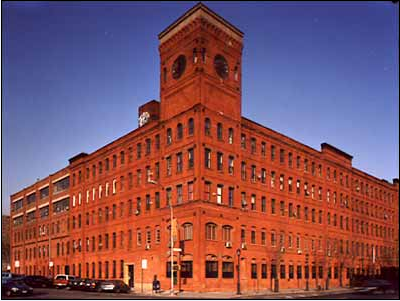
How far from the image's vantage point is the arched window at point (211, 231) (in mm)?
45719

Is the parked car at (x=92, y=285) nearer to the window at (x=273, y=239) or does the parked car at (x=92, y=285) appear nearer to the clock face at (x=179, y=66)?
the window at (x=273, y=239)

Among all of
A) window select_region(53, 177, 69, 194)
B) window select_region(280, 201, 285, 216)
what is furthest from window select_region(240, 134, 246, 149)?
window select_region(53, 177, 69, 194)

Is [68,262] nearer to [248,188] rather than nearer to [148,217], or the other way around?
[148,217]

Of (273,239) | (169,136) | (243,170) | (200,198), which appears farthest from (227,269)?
(169,136)

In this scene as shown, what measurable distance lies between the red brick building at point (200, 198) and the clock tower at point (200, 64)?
0.13 metres

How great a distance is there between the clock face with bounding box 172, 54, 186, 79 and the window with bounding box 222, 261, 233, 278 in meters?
17.7

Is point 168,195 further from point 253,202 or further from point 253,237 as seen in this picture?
point 253,237

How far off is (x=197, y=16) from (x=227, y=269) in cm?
2267

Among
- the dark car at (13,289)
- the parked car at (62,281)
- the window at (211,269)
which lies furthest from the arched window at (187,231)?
the dark car at (13,289)

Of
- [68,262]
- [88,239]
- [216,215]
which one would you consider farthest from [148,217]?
[68,262]

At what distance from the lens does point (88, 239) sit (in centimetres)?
6419

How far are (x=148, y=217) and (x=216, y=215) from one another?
8.83 metres

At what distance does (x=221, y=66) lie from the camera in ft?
163

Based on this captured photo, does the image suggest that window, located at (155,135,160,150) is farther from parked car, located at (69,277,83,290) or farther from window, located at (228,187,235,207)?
parked car, located at (69,277,83,290)
